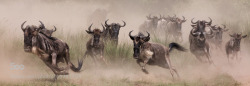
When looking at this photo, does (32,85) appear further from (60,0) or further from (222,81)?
(60,0)

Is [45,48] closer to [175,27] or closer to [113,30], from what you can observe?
[113,30]

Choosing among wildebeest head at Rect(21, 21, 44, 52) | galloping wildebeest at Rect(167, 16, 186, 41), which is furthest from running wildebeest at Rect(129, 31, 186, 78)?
galloping wildebeest at Rect(167, 16, 186, 41)

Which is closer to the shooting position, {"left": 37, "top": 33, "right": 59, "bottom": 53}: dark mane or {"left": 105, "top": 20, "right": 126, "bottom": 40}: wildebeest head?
{"left": 37, "top": 33, "right": 59, "bottom": 53}: dark mane

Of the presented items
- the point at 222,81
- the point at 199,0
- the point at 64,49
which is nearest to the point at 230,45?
the point at 222,81

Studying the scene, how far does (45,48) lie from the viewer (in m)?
10.9

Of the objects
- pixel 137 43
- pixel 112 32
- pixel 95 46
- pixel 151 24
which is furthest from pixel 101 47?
pixel 151 24

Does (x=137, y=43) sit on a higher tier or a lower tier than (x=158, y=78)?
higher

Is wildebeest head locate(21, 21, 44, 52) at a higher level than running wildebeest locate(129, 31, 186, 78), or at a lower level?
higher

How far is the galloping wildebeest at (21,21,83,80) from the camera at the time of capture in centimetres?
1041

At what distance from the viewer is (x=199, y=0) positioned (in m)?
47.7

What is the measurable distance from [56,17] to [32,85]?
3168 cm

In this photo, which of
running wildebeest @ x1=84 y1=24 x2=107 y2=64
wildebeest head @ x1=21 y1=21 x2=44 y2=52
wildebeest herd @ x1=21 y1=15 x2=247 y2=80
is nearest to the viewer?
wildebeest head @ x1=21 y1=21 x2=44 y2=52

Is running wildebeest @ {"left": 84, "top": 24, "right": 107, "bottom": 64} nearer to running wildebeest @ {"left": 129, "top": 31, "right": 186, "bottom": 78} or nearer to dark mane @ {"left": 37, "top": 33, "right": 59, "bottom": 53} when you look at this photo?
running wildebeest @ {"left": 129, "top": 31, "right": 186, "bottom": 78}

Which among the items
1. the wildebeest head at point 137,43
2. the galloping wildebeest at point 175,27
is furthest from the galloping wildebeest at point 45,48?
the galloping wildebeest at point 175,27
